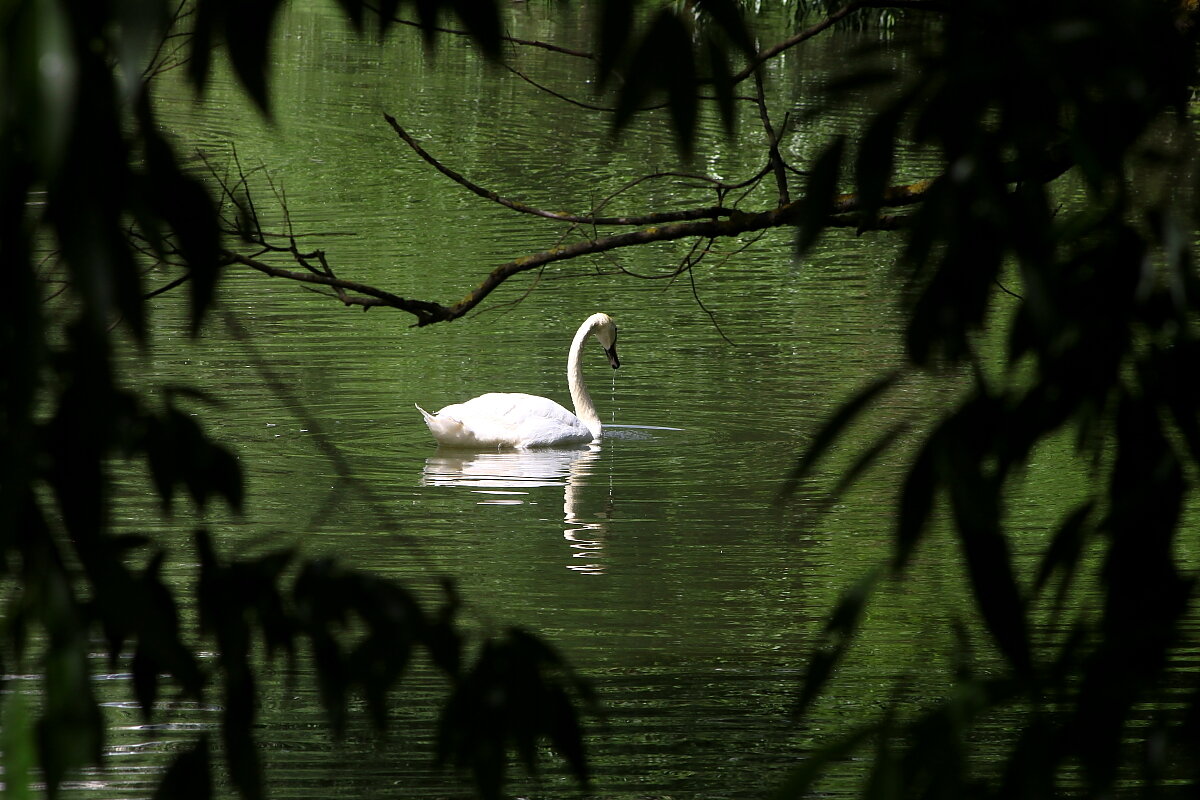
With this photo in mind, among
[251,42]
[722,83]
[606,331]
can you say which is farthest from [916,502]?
[606,331]

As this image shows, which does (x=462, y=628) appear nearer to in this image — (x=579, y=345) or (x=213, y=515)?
(x=213, y=515)

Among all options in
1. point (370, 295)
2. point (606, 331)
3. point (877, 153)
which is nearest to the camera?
point (877, 153)

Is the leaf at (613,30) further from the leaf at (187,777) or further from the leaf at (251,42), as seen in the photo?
the leaf at (187,777)

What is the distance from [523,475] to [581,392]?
1.01 m

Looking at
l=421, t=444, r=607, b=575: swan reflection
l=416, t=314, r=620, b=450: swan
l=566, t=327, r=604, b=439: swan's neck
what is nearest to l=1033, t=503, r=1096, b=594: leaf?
l=421, t=444, r=607, b=575: swan reflection

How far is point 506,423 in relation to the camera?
9.08 metres

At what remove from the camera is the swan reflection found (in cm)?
767

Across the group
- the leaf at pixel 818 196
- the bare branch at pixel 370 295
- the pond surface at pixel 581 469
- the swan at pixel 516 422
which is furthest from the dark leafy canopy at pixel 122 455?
the swan at pixel 516 422

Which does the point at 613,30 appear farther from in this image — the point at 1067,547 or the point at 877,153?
the point at 1067,547

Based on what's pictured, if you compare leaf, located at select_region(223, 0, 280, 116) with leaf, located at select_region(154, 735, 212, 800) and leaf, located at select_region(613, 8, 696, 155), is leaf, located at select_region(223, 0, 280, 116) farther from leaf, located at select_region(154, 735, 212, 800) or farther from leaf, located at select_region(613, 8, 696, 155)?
leaf, located at select_region(154, 735, 212, 800)

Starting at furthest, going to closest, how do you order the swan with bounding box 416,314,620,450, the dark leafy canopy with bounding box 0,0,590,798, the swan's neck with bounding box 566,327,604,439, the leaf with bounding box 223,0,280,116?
the swan's neck with bounding box 566,327,604,439, the swan with bounding box 416,314,620,450, the leaf with bounding box 223,0,280,116, the dark leafy canopy with bounding box 0,0,590,798

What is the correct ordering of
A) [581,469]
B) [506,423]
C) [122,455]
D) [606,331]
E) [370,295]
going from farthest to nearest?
[606,331]
[506,423]
[581,469]
[370,295]
[122,455]

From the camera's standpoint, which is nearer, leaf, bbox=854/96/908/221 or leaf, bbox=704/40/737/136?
leaf, bbox=854/96/908/221

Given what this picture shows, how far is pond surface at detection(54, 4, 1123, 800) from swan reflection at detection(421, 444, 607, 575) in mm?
29
